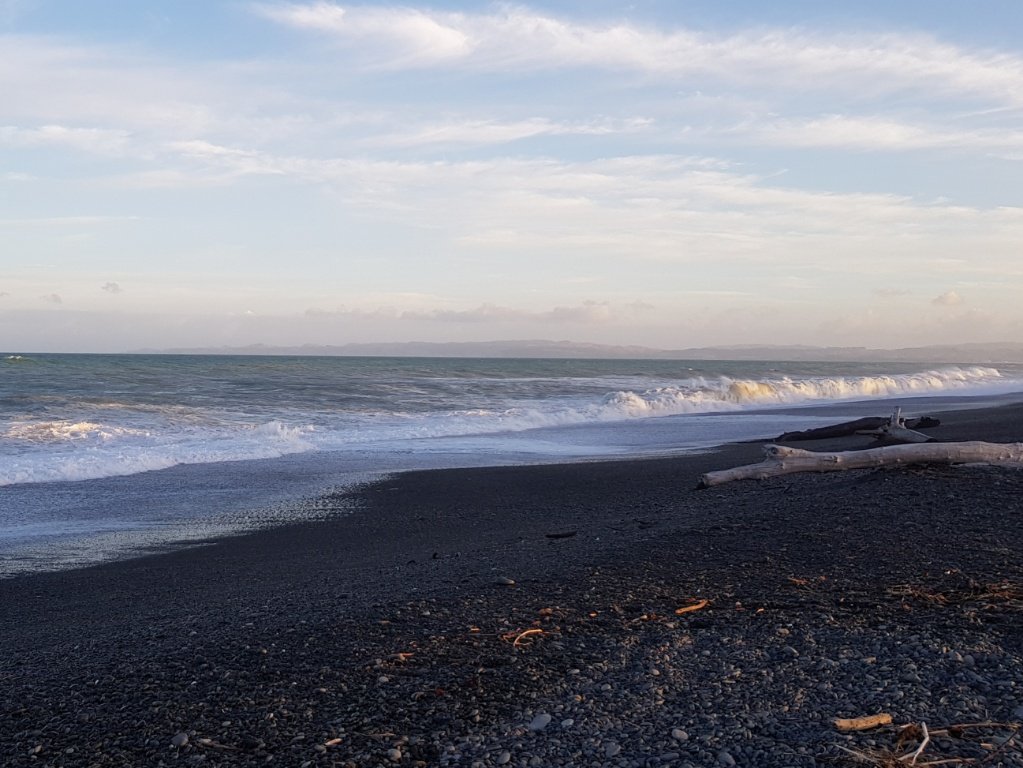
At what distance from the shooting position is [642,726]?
3.43 m

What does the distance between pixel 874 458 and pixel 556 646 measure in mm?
6828

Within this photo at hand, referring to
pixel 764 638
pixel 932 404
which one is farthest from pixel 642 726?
pixel 932 404

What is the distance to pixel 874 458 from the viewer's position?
10.2 meters

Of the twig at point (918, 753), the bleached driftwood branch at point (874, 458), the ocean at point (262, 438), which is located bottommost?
the ocean at point (262, 438)

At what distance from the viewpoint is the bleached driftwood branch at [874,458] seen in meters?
9.62

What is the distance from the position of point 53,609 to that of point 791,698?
536 centimetres

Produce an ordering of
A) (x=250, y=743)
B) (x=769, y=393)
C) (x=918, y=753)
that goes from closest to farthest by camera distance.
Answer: (x=918, y=753) → (x=250, y=743) → (x=769, y=393)

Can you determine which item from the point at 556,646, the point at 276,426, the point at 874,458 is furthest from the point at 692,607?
the point at 276,426

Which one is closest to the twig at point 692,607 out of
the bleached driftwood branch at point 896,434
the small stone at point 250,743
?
the small stone at point 250,743

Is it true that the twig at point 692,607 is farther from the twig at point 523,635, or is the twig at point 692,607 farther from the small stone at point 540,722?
the small stone at point 540,722

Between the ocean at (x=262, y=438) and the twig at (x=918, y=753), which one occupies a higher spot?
the twig at (x=918, y=753)

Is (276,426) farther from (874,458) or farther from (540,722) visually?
(540,722)

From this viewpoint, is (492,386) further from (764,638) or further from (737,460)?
(764,638)

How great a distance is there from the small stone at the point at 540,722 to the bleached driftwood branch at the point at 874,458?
738 centimetres
